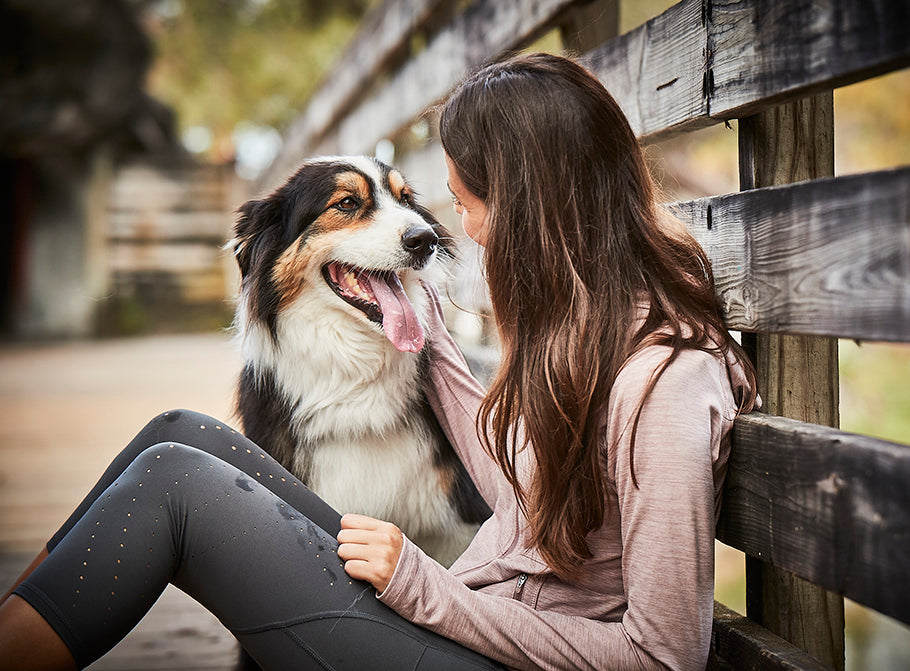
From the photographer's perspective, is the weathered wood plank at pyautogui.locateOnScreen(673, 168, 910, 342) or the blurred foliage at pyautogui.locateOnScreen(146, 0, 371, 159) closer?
the weathered wood plank at pyautogui.locateOnScreen(673, 168, 910, 342)

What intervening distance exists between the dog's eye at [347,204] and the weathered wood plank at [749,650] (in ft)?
4.11

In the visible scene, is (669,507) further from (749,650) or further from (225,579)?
(225,579)

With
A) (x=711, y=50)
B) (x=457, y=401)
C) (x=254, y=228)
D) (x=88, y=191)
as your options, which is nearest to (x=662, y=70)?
(x=711, y=50)

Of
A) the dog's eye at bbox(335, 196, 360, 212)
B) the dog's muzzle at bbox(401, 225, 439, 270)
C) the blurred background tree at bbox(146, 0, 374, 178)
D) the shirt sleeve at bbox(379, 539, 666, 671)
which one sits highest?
the blurred background tree at bbox(146, 0, 374, 178)

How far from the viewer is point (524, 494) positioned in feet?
4.57

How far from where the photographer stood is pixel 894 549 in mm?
962

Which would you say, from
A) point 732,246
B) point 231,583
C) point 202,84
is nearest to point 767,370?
point 732,246

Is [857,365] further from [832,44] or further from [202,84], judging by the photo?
[202,84]

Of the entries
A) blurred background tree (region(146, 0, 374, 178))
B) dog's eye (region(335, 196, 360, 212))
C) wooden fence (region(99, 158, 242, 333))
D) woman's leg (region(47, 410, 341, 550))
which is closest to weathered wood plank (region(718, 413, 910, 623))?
woman's leg (region(47, 410, 341, 550))

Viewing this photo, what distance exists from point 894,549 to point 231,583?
931 mm

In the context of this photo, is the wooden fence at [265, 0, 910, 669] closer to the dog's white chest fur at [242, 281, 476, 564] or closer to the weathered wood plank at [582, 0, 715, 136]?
the weathered wood plank at [582, 0, 715, 136]

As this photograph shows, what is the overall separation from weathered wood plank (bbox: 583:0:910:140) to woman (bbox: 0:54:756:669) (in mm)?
187

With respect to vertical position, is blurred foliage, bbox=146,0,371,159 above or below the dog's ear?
above

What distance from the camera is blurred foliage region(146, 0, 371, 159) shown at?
11961 millimetres
